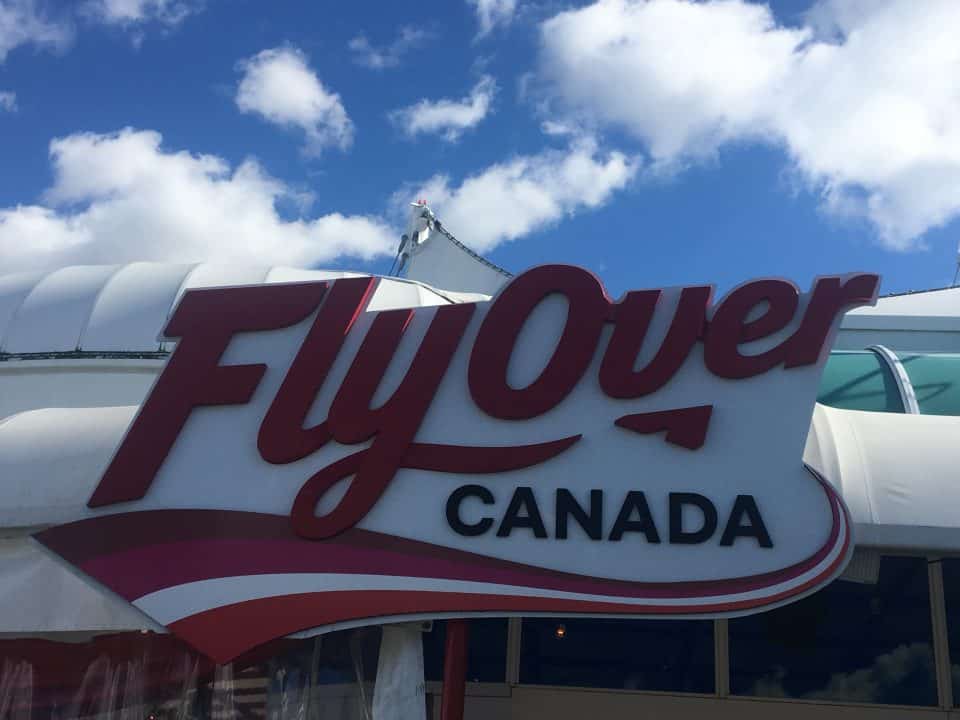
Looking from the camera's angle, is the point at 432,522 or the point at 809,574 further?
the point at 432,522

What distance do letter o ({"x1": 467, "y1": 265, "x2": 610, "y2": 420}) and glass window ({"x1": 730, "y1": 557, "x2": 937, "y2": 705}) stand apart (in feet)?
13.2

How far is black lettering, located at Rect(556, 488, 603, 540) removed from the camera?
22.1 feet

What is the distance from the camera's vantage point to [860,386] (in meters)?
9.84

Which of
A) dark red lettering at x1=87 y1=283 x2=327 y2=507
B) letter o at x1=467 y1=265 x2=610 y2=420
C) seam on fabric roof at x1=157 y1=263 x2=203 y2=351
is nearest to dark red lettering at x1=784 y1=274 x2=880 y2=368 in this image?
letter o at x1=467 y1=265 x2=610 y2=420

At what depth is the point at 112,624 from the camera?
7309 mm

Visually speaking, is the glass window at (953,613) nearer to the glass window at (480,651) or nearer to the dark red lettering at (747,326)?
the dark red lettering at (747,326)

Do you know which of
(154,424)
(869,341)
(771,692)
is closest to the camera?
(154,424)

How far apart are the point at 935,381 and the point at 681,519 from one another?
478cm

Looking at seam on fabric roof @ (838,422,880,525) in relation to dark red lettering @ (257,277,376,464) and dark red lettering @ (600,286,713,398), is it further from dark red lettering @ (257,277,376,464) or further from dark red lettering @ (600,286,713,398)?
dark red lettering @ (257,277,376,464)

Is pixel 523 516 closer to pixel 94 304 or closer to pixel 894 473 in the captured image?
pixel 894 473

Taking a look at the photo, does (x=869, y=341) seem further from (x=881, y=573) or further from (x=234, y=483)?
(x=234, y=483)

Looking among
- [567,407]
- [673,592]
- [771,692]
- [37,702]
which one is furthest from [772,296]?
[37,702]

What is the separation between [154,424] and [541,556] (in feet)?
11.5

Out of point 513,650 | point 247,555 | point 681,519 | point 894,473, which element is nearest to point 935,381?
point 894,473
